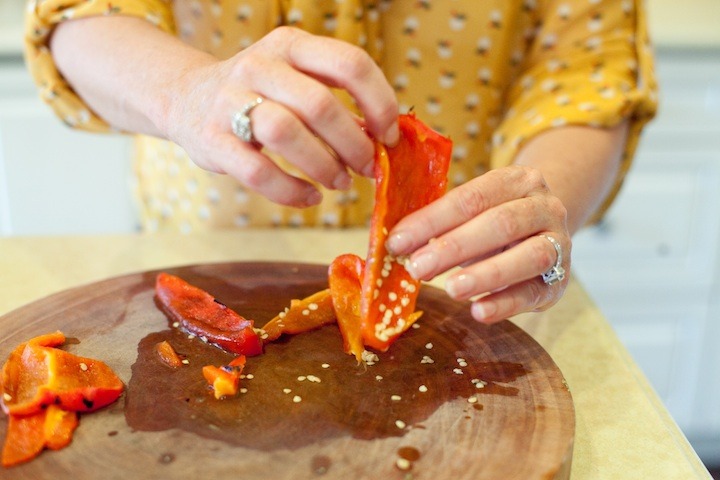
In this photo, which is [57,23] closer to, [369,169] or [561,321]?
[369,169]

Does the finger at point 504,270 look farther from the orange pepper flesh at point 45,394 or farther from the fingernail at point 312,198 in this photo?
the orange pepper flesh at point 45,394

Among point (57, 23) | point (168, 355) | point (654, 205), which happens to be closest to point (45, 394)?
point (168, 355)

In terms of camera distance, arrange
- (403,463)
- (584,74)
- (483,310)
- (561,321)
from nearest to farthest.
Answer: (403,463), (483,310), (561,321), (584,74)

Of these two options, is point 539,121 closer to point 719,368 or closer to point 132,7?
point 132,7

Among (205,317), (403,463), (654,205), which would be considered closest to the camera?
(403,463)

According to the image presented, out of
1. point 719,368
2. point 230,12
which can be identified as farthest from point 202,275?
point 719,368
